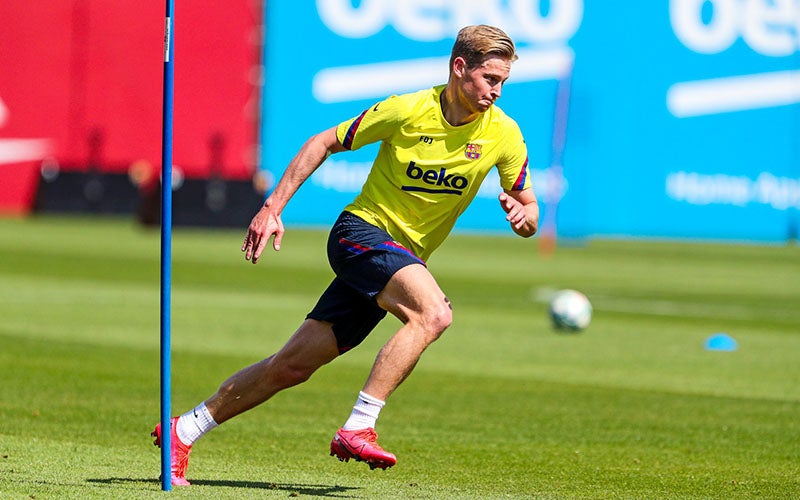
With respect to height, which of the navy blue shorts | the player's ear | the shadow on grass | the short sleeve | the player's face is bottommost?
the shadow on grass

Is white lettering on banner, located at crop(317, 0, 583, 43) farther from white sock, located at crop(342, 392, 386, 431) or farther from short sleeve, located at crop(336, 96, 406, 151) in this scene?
white sock, located at crop(342, 392, 386, 431)

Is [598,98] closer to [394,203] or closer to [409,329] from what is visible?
[394,203]

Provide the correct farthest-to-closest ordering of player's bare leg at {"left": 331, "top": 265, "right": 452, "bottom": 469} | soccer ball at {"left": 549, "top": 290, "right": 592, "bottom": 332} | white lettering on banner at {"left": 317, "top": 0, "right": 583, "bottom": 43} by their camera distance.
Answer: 1. white lettering on banner at {"left": 317, "top": 0, "right": 583, "bottom": 43}
2. soccer ball at {"left": 549, "top": 290, "right": 592, "bottom": 332}
3. player's bare leg at {"left": 331, "top": 265, "right": 452, "bottom": 469}

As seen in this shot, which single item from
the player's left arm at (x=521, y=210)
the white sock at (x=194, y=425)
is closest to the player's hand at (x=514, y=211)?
the player's left arm at (x=521, y=210)

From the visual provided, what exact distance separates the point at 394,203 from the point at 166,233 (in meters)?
1.18

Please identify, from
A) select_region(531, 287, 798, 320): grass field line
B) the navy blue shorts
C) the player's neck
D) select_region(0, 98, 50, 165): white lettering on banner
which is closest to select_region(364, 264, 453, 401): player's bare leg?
the navy blue shorts

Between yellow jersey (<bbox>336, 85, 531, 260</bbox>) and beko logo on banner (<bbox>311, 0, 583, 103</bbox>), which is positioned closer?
yellow jersey (<bbox>336, 85, 531, 260</bbox>)

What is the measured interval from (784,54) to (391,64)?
9805mm

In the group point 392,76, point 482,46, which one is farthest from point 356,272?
point 392,76

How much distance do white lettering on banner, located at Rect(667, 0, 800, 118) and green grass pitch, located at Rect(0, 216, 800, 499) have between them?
1344cm

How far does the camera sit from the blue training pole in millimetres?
6410

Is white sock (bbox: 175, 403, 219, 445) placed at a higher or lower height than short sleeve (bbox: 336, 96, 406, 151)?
lower

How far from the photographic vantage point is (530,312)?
1788 centimetres

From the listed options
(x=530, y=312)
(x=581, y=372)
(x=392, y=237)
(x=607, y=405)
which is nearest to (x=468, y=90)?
(x=392, y=237)
